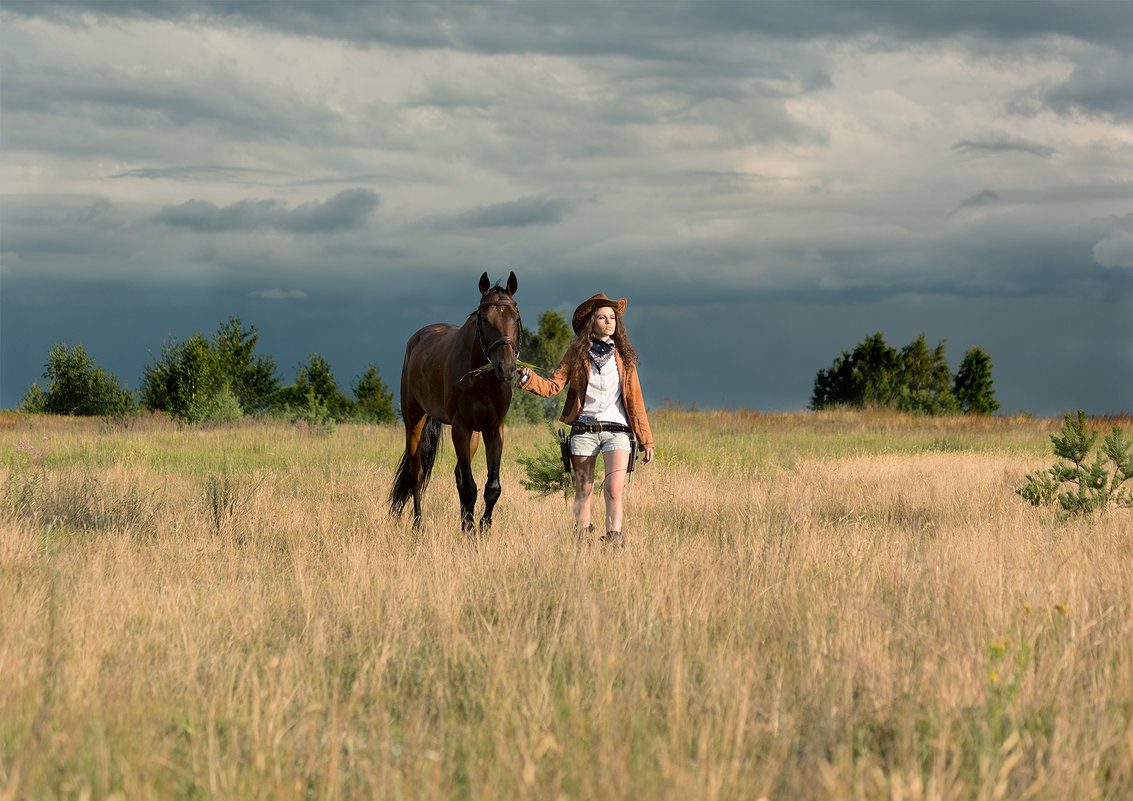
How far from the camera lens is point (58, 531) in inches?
331

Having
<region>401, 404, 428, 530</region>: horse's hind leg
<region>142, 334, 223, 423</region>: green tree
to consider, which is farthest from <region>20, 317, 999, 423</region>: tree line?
<region>401, 404, 428, 530</region>: horse's hind leg

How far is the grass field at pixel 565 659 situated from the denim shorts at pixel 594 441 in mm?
744

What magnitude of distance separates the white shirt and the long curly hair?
0.11 m

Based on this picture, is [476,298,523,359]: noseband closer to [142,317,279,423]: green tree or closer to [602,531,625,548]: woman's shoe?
[602,531,625,548]: woman's shoe

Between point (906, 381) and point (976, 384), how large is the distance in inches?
285

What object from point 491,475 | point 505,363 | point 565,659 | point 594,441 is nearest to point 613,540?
point 594,441

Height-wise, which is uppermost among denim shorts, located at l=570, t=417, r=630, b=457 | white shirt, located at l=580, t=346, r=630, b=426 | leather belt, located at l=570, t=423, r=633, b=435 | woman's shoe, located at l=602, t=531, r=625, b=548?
white shirt, located at l=580, t=346, r=630, b=426

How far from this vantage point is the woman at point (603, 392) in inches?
262

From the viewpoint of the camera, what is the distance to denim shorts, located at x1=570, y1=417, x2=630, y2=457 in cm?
666

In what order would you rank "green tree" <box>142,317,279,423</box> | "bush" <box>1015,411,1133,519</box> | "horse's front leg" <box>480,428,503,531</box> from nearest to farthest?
"horse's front leg" <box>480,428,503,531</box>
"bush" <box>1015,411,1133,519</box>
"green tree" <box>142,317,279,423</box>

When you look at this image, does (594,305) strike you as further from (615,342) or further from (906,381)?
(906,381)

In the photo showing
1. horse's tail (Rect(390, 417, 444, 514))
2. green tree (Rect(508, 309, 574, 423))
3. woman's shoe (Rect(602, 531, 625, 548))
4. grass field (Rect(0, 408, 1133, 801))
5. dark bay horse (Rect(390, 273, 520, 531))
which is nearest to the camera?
grass field (Rect(0, 408, 1133, 801))

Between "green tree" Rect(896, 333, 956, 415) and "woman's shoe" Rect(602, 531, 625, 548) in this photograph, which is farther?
"green tree" Rect(896, 333, 956, 415)

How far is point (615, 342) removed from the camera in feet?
22.3
